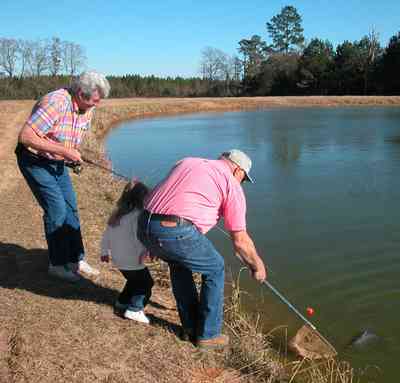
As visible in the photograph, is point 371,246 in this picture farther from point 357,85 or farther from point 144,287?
point 357,85

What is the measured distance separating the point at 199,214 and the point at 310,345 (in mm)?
1987

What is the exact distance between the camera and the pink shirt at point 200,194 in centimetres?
329

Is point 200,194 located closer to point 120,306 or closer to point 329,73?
point 120,306

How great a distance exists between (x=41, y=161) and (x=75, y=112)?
530 millimetres

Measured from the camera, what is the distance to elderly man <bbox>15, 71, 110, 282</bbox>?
4074 millimetres

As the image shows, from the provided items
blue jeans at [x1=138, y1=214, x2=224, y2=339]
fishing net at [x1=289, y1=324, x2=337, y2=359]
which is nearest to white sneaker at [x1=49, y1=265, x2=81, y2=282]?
blue jeans at [x1=138, y1=214, x2=224, y2=339]

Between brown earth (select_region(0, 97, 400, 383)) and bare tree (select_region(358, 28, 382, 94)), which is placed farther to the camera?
bare tree (select_region(358, 28, 382, 94))

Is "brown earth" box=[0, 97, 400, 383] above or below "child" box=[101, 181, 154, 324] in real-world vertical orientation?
below

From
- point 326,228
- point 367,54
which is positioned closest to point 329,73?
point 367,54

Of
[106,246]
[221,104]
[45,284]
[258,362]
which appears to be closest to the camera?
[258,362]

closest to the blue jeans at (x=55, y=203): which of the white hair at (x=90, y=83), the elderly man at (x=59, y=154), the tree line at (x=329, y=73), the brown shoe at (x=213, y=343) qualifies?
the elderly man at (x=59, y=154)

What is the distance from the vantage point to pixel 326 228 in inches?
318

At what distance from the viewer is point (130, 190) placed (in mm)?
3896

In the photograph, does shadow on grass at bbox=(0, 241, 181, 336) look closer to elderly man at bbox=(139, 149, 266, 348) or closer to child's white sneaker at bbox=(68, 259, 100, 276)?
child's white sneaker at bbox=(68, 259, 100, 276)
